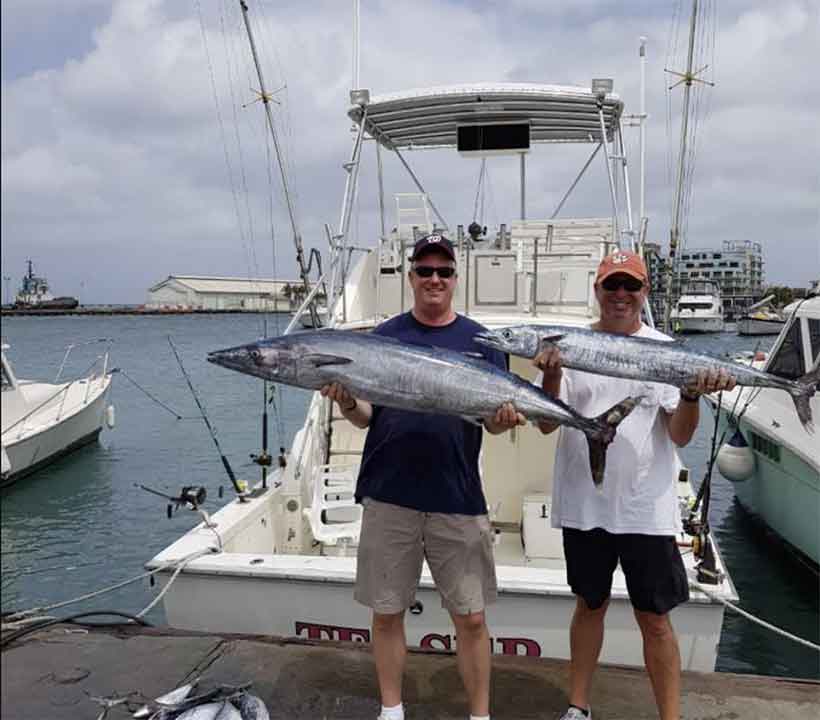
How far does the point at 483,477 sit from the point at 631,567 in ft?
12.5

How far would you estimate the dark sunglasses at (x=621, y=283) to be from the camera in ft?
9.70

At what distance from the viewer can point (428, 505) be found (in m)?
2.95

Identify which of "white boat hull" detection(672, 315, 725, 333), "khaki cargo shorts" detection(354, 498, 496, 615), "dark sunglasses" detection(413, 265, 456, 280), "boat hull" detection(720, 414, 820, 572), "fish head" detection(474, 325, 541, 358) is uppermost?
"dark sunglasses" detection(413, 265, 456, 280)

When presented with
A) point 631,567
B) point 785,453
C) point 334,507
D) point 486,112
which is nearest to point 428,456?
point 631,567

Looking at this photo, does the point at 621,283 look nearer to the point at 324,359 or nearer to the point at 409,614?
the point at 324,359

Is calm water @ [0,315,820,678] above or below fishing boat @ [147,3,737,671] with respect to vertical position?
Result: below

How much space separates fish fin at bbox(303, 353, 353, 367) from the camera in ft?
9.04

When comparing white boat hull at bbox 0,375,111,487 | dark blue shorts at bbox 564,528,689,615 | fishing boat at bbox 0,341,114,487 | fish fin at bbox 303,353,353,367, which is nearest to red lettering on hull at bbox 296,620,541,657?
dark blue shorts at bbox 564,528,689,615

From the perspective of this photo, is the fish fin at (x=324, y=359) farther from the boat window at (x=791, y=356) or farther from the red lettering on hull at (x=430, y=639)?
the boat window at (x=791, y=356)

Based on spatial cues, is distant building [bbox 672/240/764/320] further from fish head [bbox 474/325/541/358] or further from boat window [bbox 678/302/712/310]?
fish head [bbox 474/325/541/358]

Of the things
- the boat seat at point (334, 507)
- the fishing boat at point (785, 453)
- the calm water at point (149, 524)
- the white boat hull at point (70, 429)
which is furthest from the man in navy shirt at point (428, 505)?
the white boat hull at point (70, 429)

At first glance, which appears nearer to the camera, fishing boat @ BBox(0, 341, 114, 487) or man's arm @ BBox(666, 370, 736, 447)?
man's arm @ BBox(666, 370, 736, 447)

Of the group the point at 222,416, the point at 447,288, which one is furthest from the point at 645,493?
the point at 222,416

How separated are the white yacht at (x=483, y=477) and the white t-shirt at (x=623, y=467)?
1.34 metres
